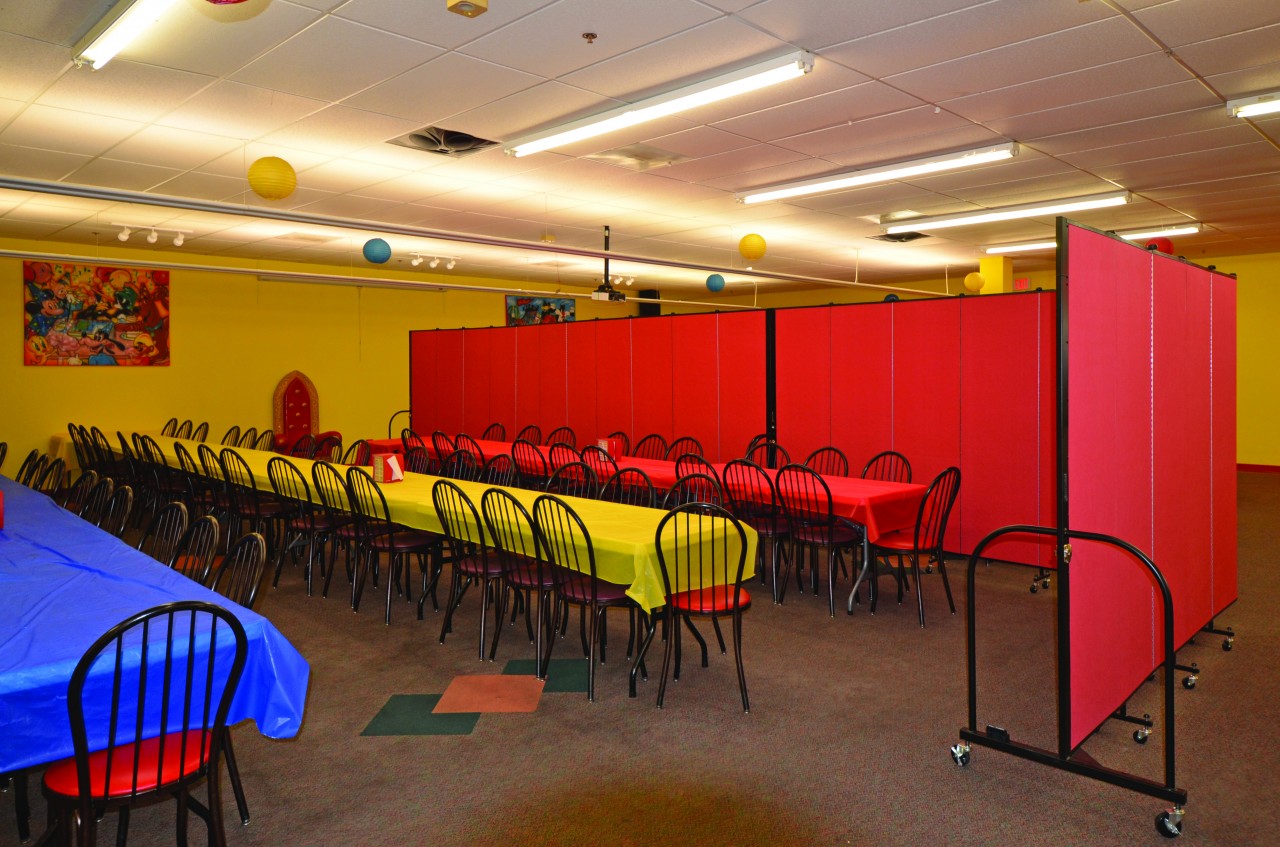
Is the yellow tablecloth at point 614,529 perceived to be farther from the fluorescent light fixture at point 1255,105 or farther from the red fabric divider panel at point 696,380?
the fluorescent light fixture at point 1255,105

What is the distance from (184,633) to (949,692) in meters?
3.19

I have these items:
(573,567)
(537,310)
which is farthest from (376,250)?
(537,310)

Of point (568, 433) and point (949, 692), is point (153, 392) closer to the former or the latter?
point (568, 433)

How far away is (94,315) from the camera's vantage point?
9852mm

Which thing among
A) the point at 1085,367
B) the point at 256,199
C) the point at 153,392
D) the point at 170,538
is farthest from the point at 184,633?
the point at 153,392

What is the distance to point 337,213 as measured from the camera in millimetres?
8219

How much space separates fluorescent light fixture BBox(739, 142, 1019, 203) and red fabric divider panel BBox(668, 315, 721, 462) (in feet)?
4.54

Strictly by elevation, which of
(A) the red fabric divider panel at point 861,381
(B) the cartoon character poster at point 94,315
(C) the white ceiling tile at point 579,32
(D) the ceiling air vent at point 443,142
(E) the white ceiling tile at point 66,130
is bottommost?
(A) the red fabric divider panel at point 861,381

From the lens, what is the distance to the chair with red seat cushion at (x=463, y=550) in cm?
440

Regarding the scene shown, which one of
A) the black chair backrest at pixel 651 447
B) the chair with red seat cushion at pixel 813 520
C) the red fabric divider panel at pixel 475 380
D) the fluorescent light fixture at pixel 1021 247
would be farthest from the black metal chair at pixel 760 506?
the fluorescent light fixture at pixel 1021 247

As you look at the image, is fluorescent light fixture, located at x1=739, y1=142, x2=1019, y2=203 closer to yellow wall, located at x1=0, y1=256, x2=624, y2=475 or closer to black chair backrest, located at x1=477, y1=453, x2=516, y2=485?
black chair backrest, located at x1=477, y1=453, x2=516, y2=485

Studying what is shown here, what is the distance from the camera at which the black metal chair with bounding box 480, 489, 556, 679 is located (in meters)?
4.11

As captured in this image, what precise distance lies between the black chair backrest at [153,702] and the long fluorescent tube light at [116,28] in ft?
7.81

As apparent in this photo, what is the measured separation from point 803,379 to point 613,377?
2.37 m
